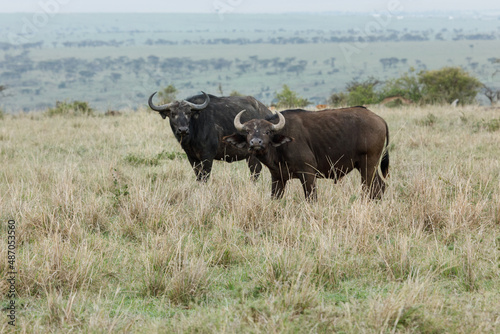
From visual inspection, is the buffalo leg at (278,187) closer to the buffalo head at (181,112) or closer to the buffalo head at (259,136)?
the buffalo head at (259,136)

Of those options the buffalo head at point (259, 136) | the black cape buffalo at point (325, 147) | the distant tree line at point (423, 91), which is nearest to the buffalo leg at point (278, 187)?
the black cape buffalo at point (325, 147)

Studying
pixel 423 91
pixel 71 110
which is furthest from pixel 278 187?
pixel 423 91

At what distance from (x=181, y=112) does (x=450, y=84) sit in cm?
1907

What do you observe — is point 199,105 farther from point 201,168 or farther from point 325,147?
point 325,147

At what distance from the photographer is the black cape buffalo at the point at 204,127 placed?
7.79 meters

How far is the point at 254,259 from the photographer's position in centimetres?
491

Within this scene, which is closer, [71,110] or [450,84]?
[71,110]

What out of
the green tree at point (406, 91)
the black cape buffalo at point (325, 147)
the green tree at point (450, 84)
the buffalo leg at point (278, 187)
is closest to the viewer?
the black cape buffalo at point (325, 147)

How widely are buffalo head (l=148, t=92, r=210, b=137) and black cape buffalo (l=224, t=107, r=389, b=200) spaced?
1250 millimetres


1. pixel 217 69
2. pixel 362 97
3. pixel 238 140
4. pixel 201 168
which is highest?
pixel 238 140

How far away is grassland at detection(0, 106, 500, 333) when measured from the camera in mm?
3736

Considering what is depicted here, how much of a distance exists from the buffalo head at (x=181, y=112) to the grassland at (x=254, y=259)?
2.45 feet

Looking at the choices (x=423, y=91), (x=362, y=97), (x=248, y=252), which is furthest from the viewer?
(x=423, y=91)

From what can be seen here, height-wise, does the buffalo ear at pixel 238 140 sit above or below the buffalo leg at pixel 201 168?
above
